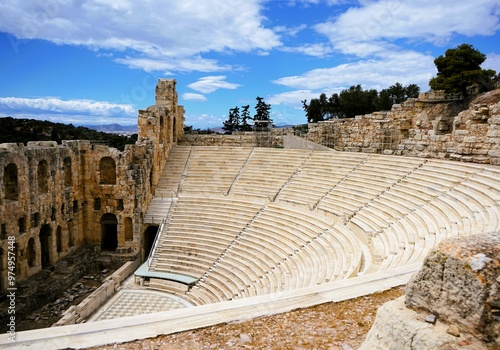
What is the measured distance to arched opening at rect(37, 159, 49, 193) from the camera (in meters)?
19.2

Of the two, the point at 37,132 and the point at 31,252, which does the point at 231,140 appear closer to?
the point at 31,252

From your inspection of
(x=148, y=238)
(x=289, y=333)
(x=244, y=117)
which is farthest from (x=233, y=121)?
(x=289, y=333)

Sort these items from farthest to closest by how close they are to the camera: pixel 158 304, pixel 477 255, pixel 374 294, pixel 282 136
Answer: pixel 282 136, pixel 158 304, pixel 374 294, pixel 477 255

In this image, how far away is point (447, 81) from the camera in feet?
82.1

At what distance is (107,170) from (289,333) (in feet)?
69.4

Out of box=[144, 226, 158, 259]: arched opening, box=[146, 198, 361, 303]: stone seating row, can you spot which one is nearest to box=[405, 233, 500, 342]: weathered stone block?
box=[146, 198, 361, 303]: stone seating row

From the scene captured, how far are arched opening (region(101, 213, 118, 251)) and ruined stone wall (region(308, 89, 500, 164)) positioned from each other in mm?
15337

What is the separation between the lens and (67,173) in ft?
70.4

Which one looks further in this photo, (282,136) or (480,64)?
(282,136)

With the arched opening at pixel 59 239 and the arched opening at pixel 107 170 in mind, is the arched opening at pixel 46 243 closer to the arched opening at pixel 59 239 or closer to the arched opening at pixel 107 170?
the arched opening at pixel 59 239

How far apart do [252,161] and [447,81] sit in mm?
14071

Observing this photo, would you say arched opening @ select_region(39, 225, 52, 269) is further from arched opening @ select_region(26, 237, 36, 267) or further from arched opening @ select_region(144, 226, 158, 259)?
arched opening @ select_region(144, 226, 158, 259)

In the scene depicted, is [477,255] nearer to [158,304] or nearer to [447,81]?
[158,304]

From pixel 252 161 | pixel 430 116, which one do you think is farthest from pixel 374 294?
pixel 430 116
